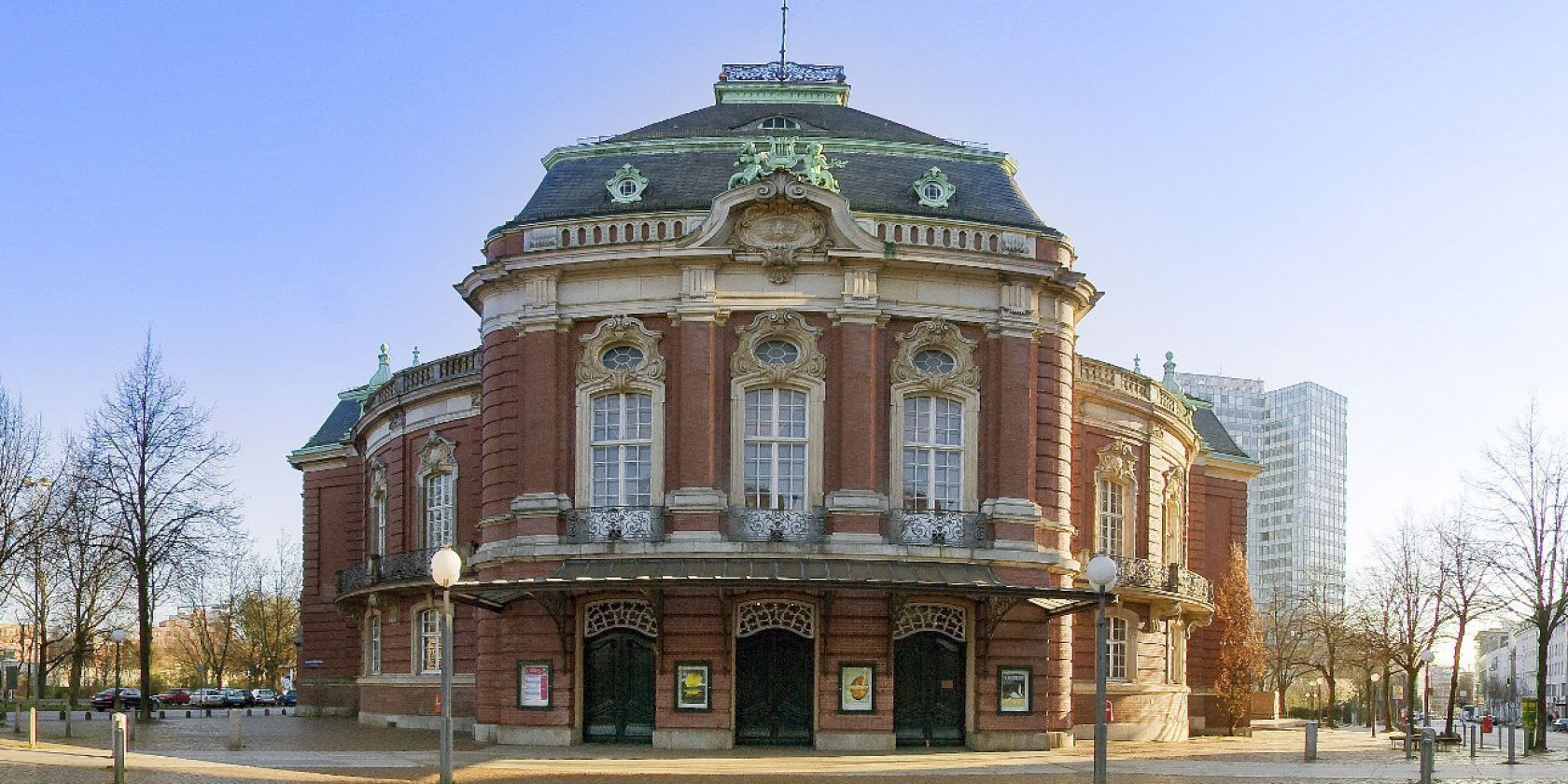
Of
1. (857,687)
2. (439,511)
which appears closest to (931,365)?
(857,687)

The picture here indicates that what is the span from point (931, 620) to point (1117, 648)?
1020 cm

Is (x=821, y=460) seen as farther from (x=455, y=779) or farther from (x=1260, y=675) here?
(x=1260, y=675)

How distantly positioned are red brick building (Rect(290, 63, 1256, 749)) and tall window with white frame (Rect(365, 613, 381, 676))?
11148mm

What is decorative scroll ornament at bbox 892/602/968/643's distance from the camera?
38406 mm

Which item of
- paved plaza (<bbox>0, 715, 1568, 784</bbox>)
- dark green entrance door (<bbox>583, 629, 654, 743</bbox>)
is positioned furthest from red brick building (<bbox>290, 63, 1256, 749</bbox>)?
paved plaza (<bbox>0, 715, 1568, 784</bbox>)

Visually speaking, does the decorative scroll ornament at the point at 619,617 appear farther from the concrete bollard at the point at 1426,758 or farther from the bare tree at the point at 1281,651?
the bare tree at the point at 1281,651

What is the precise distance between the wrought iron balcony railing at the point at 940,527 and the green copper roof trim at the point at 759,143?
8685mm

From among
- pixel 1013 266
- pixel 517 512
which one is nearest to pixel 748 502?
pixel 517 512

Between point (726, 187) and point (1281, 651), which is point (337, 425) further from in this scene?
point (1281, 651)

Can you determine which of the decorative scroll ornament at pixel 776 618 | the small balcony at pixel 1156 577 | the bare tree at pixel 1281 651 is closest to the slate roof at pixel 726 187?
the decorative scroll ornament at pixel 776 618

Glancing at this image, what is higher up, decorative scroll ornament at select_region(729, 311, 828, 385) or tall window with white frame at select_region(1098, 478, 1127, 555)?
decorative scroll ornament at select_region(729, 311, 828, 385)

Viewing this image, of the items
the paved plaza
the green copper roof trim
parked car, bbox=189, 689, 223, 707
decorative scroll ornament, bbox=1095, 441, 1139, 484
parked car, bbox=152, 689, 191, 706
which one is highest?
the green copper roof trim

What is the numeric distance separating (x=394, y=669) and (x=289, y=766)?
632 inches

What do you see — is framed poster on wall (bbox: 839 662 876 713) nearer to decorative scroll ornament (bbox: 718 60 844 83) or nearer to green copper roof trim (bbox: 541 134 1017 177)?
green copper roof trim (bbox: 541 134 1017 177)
